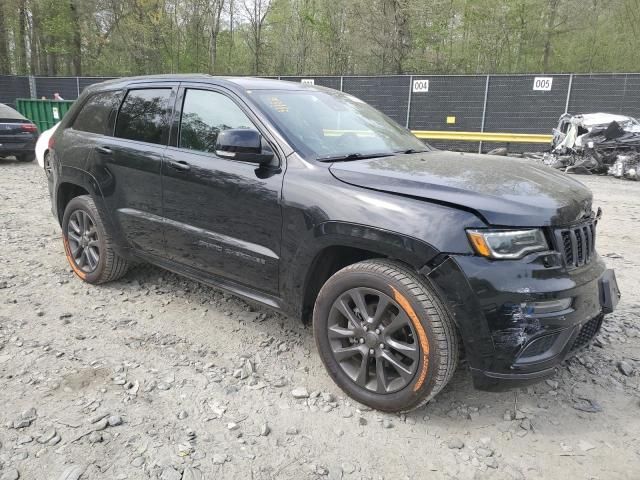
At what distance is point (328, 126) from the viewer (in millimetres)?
3404

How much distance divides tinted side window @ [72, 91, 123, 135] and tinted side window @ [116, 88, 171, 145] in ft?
0.51

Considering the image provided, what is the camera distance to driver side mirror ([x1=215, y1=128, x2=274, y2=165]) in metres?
2.93

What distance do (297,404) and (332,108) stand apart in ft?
6.76

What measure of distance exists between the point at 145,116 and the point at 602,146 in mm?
11415

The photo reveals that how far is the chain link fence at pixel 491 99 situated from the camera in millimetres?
14720

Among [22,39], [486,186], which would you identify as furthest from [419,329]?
[22,39]

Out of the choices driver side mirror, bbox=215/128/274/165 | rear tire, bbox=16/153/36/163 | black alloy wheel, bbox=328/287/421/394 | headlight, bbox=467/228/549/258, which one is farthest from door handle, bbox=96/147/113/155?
rear tire, bbox=16/153/36/163

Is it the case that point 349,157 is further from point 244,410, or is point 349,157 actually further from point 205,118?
point 244,410

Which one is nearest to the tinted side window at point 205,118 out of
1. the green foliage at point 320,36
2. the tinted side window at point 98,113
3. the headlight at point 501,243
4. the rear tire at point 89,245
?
the tinted side window at point 98,113

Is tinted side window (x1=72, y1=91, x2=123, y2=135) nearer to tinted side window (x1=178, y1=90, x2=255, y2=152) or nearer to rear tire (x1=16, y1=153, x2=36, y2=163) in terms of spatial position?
tinted side window (x1=178, y1=90, x2=255, y2=152)

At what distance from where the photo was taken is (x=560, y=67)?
2509cm

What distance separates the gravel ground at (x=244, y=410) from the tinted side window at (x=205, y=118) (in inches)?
53.8

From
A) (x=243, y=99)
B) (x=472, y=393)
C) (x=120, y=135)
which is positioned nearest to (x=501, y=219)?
(x=472, y=393)

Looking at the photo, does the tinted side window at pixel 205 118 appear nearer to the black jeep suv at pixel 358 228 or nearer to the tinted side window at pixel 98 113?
the black jeep suv at pixel 358 228
